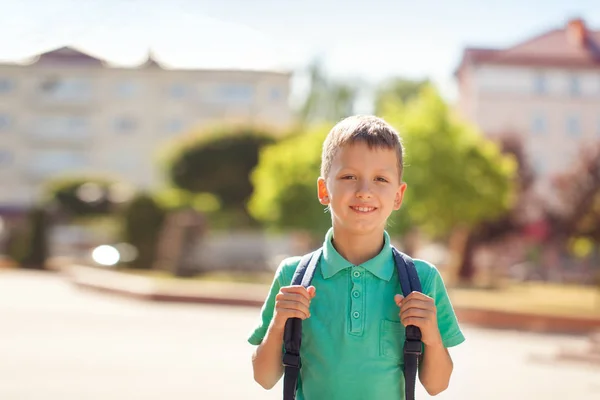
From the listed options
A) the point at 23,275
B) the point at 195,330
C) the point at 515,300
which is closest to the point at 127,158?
the point at 23,275

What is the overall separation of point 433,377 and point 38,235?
34.8 metres

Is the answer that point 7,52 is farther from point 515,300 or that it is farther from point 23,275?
point 23,275

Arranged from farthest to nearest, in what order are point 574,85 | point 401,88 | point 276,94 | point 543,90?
point 401,88, point 276,94, point 543,90, point 574,85

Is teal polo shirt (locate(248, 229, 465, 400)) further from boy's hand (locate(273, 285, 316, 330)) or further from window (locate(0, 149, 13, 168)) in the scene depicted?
window (locate(0, 149, 13, 168))

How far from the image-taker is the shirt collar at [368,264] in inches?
91.8

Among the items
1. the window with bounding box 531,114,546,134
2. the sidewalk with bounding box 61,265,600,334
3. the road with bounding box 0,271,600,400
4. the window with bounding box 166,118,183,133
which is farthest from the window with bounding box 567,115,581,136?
the road with bounding box 0,271,600,400

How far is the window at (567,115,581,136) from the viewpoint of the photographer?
2190 inches

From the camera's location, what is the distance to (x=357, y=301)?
228 cm

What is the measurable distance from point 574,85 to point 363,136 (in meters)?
54.4

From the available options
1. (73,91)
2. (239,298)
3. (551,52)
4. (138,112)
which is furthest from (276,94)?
(239,298)

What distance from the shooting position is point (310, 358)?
7.52ft

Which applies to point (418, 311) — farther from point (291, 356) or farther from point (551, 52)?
point (551, 52)

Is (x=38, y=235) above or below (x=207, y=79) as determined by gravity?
below

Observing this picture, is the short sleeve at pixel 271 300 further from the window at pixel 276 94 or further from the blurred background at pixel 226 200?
the window at pixel 276 94
